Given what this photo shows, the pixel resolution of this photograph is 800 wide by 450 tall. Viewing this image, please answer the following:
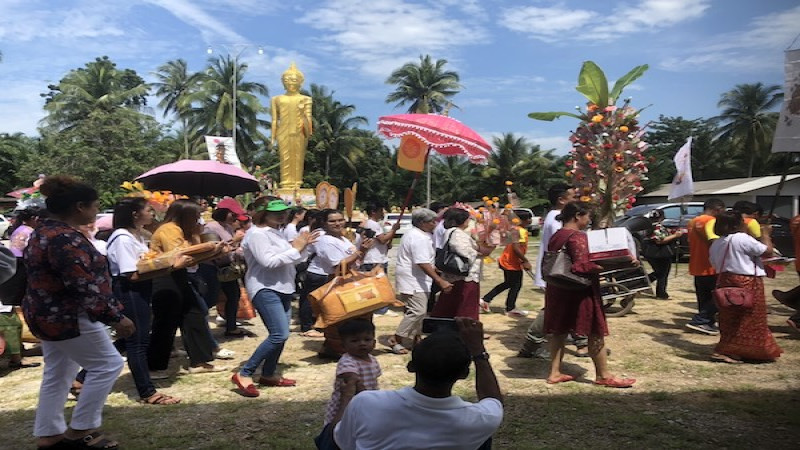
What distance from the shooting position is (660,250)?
330 inches

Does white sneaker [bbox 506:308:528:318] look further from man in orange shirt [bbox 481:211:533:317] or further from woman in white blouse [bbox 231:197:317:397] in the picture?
woman in white blouse [bbox 231:197:317:397]

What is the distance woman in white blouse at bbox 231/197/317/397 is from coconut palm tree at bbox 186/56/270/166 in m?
33.0

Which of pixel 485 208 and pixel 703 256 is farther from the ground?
pixel 485 208

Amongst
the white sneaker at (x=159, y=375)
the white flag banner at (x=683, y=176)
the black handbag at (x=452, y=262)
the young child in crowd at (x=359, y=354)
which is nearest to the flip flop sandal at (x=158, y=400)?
the white sneaker at (x=159, y=375)

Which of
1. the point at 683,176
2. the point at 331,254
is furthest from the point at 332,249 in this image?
the point at 683,176

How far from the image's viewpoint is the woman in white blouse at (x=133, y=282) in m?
4.02

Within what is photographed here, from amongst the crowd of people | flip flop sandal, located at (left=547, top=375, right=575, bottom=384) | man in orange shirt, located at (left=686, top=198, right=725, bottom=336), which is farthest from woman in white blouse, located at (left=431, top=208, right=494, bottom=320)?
man in orange shirt, located at (left=686, top=198, right=725, bottom=336)

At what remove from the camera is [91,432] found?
132 inches

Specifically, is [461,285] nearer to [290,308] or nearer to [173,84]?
[290,308]

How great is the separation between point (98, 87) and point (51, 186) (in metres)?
36.9

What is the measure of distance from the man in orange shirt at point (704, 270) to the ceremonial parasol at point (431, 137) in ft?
8.71

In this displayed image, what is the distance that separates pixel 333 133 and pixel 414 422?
130 feet

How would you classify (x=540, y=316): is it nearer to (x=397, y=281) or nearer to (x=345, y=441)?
(x=397, y=281)

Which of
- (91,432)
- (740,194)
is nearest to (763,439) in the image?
(91,432)
